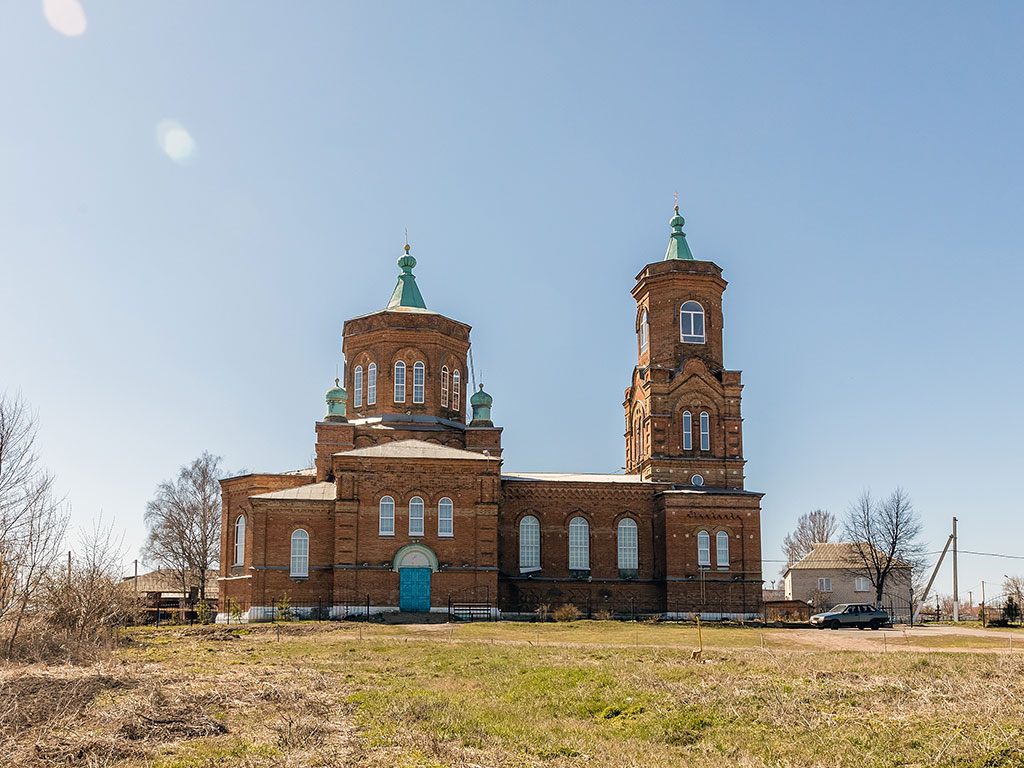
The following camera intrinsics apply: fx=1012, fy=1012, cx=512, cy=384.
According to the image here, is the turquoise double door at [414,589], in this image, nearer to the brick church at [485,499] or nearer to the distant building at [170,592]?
the brick church at [485,499]

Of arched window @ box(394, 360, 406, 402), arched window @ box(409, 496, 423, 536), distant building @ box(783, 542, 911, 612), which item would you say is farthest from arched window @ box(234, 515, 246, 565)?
distant building @ box(783, 542, 911, 612)

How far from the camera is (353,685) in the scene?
1800cm

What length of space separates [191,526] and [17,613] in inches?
1462

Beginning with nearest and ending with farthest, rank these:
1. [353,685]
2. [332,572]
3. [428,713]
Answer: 1. [428,713]
2. [353,685]
3. [332,572]

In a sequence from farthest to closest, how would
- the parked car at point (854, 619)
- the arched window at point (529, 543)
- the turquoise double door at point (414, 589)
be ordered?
the arched window at point (529, 543) → the parked car at point (854, 619) → the turquoise double door at point (414, 589)

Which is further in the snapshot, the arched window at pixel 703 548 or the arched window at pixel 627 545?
the arched window at pixel 627 545

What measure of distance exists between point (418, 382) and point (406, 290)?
598 cm

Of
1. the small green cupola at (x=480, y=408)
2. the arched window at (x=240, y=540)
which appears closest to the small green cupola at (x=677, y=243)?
the small green cupola at (x=480, y=408)

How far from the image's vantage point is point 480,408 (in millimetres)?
51219

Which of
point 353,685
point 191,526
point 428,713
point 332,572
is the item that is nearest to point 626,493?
point 332,572

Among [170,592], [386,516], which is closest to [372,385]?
[386,516]

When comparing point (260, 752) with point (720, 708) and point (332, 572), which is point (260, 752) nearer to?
point (720, 708)

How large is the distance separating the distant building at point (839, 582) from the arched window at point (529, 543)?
2416 centimetres

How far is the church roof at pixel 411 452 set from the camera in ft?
137
